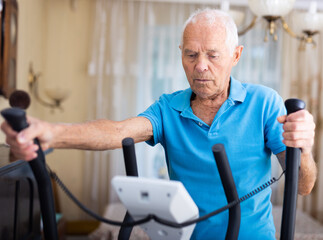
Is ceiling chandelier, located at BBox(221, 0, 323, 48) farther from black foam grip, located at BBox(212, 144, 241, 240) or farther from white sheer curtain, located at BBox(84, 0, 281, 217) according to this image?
black foam grip, located at BBox(212, 144, 241, 240)

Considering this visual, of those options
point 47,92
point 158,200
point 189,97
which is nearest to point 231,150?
point 189,97

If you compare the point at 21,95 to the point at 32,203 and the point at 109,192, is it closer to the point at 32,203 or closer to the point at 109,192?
the point at 32,203

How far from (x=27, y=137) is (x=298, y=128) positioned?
61 centimetres

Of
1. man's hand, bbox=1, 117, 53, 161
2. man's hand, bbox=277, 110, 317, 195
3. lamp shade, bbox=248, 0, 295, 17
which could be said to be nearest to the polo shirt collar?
man's hand, bbox=277, 110, 317, 195

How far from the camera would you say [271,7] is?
2.63 meters

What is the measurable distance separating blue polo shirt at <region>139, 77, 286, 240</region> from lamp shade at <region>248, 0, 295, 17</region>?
1.43 meters

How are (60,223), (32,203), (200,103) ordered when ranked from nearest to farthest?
1. (200,103)
2. (32,203)
3. (60,223)

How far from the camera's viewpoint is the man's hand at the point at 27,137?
2.77ft

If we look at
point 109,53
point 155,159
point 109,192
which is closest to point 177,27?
point 109,53

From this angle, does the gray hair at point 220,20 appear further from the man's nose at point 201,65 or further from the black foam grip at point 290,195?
the black foam grip at point 290,195

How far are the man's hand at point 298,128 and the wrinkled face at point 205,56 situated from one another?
322 millimetres

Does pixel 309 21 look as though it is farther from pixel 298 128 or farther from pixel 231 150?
pixel 298 128

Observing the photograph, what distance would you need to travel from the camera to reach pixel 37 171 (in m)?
0.93

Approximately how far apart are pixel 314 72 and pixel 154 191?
4.23m
